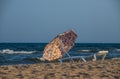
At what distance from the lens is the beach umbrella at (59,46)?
13664 mm

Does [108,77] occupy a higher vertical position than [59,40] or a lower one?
lower

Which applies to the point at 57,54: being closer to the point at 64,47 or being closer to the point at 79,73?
the point at 64,47

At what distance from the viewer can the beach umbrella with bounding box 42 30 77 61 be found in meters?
13.7

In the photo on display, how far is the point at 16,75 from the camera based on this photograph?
26.9 feet

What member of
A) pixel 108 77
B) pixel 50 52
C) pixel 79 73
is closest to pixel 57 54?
pixel 50 52

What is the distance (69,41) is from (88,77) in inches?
257

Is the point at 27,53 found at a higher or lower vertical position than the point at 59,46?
lower

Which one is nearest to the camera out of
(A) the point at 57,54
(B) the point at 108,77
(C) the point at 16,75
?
(B) the point at 108,77

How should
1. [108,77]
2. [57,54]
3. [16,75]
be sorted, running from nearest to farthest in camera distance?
1. [108,77]
2. [16,75]
3. [57,54]

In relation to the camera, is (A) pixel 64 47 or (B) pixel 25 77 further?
(A) pixel 64 47

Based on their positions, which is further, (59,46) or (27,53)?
(27,53)

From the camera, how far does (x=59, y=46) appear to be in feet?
45.0

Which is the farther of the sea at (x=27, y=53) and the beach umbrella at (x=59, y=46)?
the sea at (x=27, y=53)

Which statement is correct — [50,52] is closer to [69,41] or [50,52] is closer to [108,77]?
[69,41]
